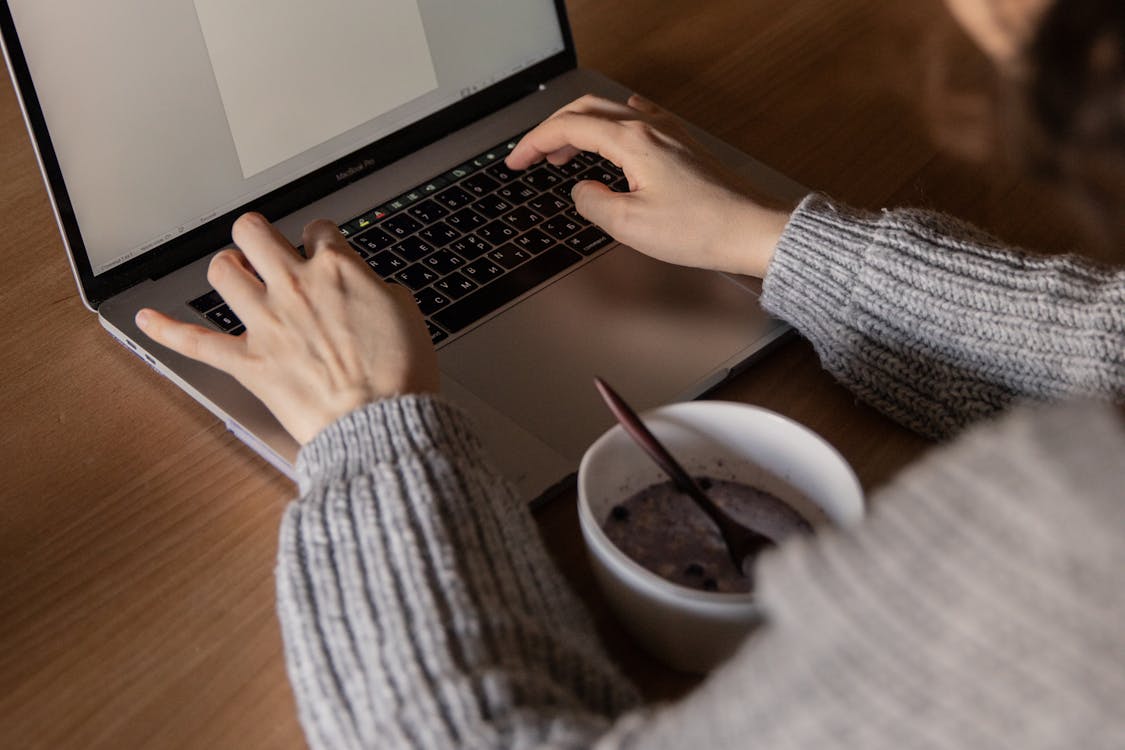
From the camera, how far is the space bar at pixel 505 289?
70 cm

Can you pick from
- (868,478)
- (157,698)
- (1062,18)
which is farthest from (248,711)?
(1062,18)

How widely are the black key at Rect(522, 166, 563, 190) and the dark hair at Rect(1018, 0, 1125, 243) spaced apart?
40 centimetres

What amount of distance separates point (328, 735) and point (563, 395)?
261 millimetres

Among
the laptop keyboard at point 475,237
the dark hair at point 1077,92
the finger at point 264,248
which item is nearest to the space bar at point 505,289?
the laptop keyboard at point 475,237

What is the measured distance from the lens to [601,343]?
0.69m

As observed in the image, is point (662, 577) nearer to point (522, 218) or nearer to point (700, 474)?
point (700, 474)

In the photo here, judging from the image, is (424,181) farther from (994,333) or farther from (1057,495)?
(1057,495)

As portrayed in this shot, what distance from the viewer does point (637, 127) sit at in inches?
30.0

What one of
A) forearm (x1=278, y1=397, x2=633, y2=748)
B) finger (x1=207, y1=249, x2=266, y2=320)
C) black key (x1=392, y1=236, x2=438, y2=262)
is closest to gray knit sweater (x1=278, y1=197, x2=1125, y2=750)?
forearm (x1=278, y1=397, x2=633, y2=748)

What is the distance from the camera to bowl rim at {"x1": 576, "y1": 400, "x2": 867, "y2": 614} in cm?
48

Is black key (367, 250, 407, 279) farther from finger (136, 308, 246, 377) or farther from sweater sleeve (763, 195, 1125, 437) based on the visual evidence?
sweater sleeve (763, 195, 1125, 437)

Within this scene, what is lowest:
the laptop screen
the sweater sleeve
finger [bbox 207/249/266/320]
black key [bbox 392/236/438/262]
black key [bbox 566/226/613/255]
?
the sweater sleeve

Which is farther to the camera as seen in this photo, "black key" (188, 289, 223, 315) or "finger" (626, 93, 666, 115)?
"finger" (626, 93, 666, 115)

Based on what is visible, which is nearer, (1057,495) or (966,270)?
(1057,495)
